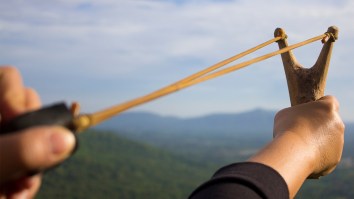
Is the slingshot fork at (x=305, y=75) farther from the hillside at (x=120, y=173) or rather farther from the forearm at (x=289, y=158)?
the hillside at (x=120, y=173)

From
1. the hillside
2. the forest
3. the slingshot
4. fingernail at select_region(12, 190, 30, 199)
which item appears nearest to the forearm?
the slingshot

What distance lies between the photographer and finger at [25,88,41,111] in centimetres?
121

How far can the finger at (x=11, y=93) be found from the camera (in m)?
1.19

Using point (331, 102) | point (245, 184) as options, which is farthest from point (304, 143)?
point (245, 184)

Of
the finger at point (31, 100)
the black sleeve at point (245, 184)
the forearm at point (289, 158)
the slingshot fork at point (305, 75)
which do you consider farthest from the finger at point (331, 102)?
the finger at point (31, 100)

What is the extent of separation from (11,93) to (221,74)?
839 millimetres

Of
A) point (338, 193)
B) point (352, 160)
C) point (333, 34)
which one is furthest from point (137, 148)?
point (333, 34)

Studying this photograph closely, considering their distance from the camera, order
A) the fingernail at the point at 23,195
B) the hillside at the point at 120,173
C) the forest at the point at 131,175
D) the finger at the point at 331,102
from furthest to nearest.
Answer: the forest at the point at 131,175 → the hillside at the point at 120,173 → the finger at the point at 331,102 → the fingernail at the point at 23,195

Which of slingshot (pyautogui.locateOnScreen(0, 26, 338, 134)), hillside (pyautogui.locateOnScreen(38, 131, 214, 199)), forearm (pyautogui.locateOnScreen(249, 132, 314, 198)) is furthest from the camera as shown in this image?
hillside (pyautogui.locateOnScreen(38, 131, 214, 199))

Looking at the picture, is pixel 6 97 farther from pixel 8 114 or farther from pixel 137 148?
pixel 137 148

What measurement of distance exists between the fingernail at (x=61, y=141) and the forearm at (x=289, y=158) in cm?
96

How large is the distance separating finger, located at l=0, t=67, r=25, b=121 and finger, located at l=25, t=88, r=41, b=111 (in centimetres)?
1

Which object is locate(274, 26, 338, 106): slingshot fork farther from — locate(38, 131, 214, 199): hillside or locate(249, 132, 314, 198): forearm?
locate(38, 131, 214, 199): hillside

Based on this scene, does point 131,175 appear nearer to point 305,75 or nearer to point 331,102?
point 305,75
